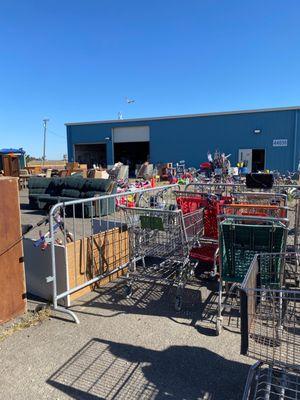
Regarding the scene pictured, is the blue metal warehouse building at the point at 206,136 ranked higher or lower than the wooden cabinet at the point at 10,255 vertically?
higher

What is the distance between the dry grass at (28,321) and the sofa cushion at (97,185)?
323 inches

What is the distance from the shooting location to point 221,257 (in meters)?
3.98

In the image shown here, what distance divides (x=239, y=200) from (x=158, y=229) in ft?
8.77

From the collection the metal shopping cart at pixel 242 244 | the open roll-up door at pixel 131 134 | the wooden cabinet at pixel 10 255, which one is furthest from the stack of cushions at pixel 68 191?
the open roll-up door at pixel 131 134

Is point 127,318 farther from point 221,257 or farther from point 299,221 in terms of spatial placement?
point 299,221

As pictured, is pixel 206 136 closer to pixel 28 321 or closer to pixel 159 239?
pixel 159 239

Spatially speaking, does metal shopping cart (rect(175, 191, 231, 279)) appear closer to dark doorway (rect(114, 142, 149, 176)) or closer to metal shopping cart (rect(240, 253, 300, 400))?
metal shopping cart (rect(240, 253, 300, 400))

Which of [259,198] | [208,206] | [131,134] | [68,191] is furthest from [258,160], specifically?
[208,206]

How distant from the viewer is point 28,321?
409 cm

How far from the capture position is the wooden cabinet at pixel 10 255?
402cm

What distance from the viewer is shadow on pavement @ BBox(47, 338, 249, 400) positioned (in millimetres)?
2863

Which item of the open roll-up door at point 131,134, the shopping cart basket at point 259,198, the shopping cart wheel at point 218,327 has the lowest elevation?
the shopping cart wheel at point 218,327

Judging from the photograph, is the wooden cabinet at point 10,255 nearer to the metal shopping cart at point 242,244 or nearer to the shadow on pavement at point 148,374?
the shadow on pavement at point 148,374

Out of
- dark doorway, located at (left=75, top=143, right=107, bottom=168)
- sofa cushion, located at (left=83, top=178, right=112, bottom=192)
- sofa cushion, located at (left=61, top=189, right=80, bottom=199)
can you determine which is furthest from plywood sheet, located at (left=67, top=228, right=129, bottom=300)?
dark doorway, located at (left=75, top=143, right=107, bottom=168)
